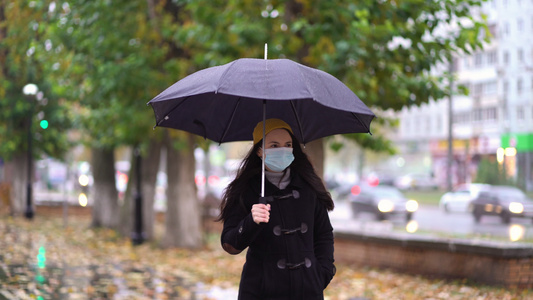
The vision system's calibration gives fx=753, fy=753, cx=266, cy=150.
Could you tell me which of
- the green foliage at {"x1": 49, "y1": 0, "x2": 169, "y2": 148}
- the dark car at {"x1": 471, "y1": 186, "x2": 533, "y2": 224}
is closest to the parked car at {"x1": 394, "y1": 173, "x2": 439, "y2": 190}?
the dark car at {"x1": 471, "y1": 186, "x2": 533, "y2": 224}

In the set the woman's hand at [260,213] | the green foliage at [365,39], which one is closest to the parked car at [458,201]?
the green foliage at [365,39]

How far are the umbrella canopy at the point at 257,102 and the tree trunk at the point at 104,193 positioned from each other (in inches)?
775

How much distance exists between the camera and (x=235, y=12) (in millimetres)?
12766

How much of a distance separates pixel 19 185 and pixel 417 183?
4163cm

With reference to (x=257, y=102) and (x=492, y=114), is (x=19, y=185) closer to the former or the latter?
(x=257, y=102)

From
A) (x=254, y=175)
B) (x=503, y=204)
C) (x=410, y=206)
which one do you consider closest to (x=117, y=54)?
(x=254, y=175)

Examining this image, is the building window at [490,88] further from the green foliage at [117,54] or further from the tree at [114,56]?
the green foliage at [117,54]

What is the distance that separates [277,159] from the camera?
4.11m

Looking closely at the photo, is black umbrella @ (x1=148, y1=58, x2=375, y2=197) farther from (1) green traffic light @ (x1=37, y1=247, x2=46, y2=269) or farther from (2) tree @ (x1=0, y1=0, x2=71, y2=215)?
(2) tree @ (x1=0, y1=0, x2=71, y2=215)

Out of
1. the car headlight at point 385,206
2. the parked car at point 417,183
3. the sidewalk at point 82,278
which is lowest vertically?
the sidewalk at point 82,278

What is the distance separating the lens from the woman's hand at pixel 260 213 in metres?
Result: 3.87

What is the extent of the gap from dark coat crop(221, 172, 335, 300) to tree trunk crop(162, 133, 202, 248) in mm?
14389

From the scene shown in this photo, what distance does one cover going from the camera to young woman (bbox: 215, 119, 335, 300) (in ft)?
13.3

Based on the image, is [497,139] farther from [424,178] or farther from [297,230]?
[297,230]
